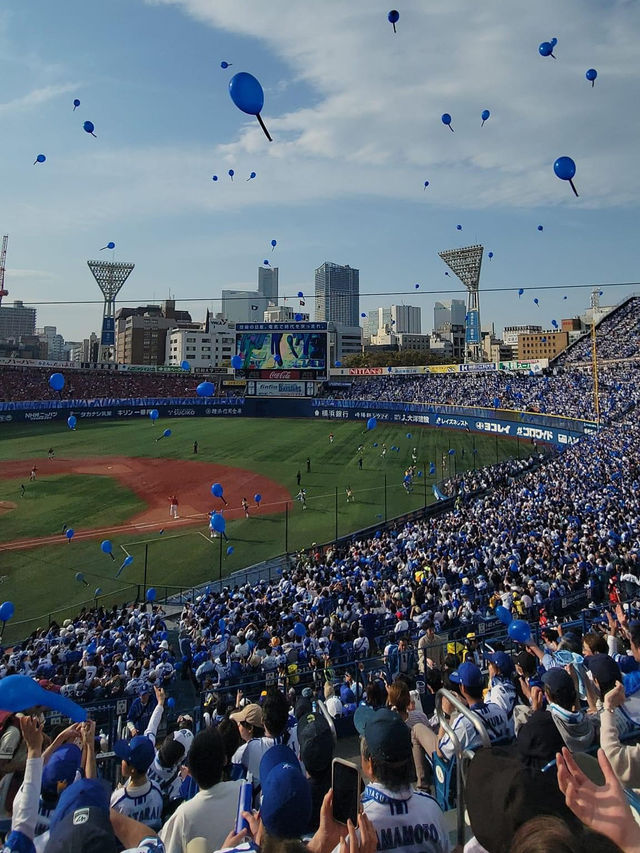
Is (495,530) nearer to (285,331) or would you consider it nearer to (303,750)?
(303,750)

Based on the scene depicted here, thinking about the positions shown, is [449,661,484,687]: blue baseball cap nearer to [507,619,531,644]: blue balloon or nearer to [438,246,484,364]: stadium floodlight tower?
[507,619,531,644]: blue balloon

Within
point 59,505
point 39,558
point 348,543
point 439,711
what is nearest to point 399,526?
point 348,543

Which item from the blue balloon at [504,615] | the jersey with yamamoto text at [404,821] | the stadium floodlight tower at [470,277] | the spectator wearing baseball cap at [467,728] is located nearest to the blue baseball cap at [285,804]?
the jersey with yamamoto text at [404,821]

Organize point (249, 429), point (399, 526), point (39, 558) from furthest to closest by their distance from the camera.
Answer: point (249, 429)
point (399, 526)
point (39, 558)

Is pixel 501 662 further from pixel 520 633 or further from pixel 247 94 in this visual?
pixel 247 94

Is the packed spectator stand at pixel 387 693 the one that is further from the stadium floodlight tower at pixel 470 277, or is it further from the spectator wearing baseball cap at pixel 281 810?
the stadium floodlight tower at pixel 470 277

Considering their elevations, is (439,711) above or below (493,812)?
below
